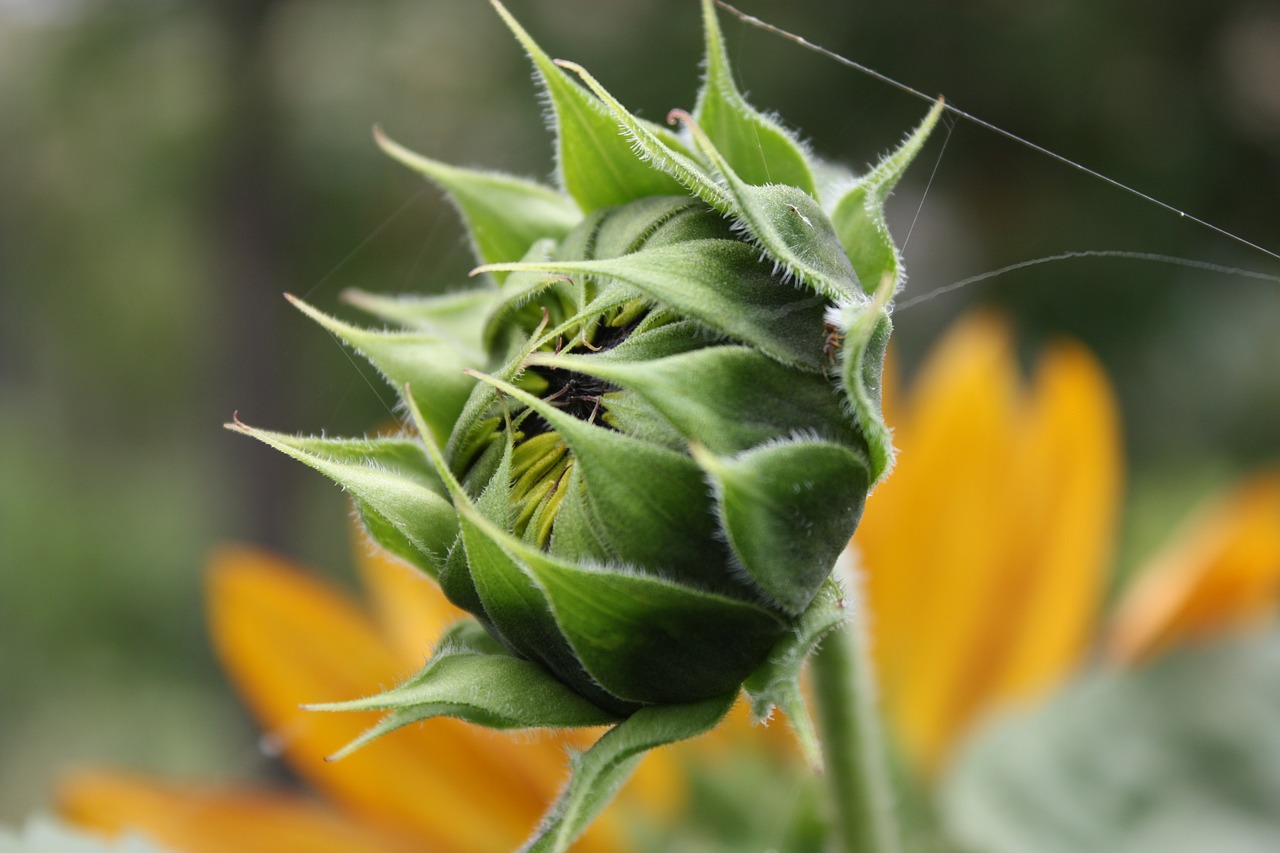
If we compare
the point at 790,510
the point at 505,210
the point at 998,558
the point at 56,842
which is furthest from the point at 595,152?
the point at 998,558

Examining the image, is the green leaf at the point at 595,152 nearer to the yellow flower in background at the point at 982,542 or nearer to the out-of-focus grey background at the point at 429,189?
the out-of-focus grey background at the point at 429,189

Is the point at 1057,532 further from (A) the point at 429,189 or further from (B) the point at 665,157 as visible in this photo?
(A) the point at 429,189

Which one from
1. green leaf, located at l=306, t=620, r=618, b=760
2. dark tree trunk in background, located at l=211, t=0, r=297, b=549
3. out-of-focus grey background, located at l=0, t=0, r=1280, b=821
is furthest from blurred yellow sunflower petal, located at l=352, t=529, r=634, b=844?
dark tree trunk in background, located at l=211, t=0, r=297, b=549

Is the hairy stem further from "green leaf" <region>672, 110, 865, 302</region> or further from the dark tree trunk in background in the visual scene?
the dark tree trunk in background

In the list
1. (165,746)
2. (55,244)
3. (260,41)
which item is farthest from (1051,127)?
(55,244)

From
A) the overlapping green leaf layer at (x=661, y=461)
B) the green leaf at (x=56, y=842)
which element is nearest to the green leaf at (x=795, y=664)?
the overlapping green leaf layer at (x=661, y=461)
